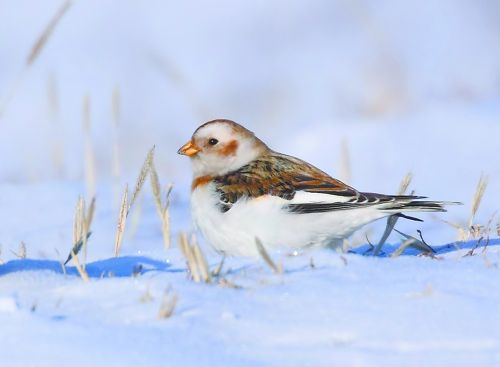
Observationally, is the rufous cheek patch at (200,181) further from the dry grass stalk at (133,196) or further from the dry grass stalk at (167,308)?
the dry grass stalk at (167,308)

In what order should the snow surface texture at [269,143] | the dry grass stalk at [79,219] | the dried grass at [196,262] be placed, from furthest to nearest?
the dry grass stalk at [79,219] < the dried grass at [196,262] < the snow surface texture at [269,143]

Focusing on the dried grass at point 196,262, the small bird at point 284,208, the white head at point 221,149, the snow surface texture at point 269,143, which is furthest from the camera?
the white head at point 221,149

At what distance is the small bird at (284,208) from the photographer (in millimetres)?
4219

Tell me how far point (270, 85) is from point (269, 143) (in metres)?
1.40

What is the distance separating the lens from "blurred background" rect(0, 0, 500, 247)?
8.55 metres

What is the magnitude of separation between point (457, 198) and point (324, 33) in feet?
17.4

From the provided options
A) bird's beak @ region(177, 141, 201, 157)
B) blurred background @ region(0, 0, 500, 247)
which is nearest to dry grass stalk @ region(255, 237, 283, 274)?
bird's beak @ region(177, 141, 201, 157)

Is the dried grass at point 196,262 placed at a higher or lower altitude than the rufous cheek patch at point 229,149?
lower

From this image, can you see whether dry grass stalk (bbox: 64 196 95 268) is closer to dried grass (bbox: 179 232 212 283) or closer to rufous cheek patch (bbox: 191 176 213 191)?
dried grass (bbox: 179 232 212 283)

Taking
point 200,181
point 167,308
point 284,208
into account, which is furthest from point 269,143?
point 167,308

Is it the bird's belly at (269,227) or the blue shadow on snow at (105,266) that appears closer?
the blue shadow on snow at (105,266)

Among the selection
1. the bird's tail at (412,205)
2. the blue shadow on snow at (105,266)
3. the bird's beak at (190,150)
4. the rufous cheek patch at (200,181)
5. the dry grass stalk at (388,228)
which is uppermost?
the bird's beak at (190,150)

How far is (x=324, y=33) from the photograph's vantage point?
40.5 ft

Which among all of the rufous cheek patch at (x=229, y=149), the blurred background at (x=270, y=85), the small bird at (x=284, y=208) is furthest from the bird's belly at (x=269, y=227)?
the blurred background at (x=270, y=85)
